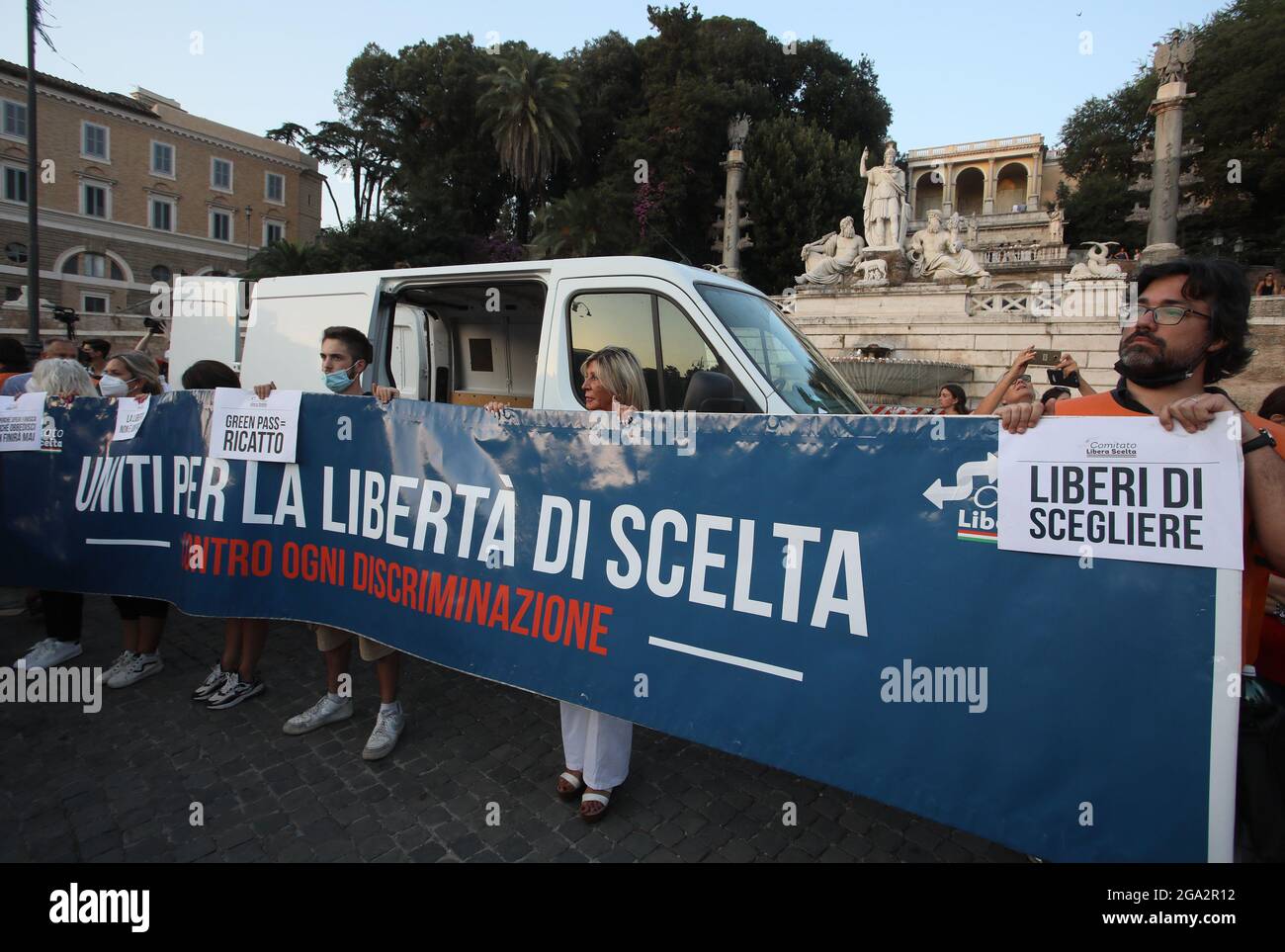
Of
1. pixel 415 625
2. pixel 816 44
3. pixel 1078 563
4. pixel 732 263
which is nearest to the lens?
pixel 1078 563

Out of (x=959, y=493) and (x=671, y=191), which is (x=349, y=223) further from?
(x=959, y=493)

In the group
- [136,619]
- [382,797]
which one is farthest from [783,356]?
[136,619]

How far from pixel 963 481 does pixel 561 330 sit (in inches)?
110

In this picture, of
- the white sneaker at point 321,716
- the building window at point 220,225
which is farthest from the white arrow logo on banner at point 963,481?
the building window at point 220,225

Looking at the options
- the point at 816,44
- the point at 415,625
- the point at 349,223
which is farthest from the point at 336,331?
the point at 816,44

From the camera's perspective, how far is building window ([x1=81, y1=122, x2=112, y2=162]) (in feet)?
132

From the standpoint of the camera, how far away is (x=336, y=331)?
13.0 feet

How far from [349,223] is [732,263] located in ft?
73.3

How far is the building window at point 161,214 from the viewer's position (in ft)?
143

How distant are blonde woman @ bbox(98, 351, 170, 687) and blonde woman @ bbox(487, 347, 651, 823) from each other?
2836mm

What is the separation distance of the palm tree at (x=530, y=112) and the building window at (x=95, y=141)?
23.3 meters

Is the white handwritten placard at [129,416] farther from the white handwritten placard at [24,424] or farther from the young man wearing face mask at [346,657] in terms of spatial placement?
the young man wearing face mask at [346,657]

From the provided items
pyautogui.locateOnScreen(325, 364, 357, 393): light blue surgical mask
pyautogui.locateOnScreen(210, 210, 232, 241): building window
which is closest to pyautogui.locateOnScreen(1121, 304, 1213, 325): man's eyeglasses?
pyautogui.locateOnScreen(325, 364, 357, 393): light blue surgical mask

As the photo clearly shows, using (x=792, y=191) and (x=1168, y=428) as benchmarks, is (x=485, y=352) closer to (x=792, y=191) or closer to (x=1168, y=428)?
(x=1168, y=428)
